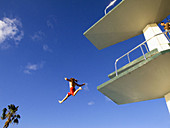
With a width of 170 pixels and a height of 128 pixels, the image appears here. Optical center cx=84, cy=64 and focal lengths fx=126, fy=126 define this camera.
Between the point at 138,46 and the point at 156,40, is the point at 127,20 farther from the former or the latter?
the point at 138,46

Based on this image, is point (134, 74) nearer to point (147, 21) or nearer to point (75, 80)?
point (75, 80)

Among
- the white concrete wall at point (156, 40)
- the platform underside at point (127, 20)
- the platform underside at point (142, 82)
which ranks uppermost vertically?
the platform underside at point (127, 20)

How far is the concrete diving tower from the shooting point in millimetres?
5566

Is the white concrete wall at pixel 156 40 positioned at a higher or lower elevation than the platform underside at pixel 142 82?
higher

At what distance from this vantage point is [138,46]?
651 centimetres

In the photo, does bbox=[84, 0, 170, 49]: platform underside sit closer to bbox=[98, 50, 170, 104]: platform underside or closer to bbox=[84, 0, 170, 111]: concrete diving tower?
bbox=[84, 0, 170, 111]: concrete diving tower

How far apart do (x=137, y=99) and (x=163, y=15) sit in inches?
237

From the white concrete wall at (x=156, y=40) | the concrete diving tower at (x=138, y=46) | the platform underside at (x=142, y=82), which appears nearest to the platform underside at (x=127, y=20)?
the concrete diving tower at (x=138, y=46)

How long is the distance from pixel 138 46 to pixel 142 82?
185cm

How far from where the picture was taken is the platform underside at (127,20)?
7.80 meters

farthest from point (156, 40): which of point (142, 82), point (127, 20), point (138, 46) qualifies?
point (142, 82)

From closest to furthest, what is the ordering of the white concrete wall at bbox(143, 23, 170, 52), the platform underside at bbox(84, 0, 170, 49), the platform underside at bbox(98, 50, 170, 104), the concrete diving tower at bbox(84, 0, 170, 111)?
1. the platform underside at bbox(98, 50, 170, 104)
2. the concrete diving tower at bbox(84, 0, 170, 111)
3. the white concrete wall at bbox(143, 23, 170, 52)
4. the platform underside at bbox(84, 0, 170, 49)

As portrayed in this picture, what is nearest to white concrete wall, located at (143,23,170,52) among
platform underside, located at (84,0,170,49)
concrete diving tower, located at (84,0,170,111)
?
concrete diving tower, located at (84,0,170,111)

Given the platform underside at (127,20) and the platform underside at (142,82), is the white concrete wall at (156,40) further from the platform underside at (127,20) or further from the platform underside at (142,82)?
the platform underside at (142,82)
